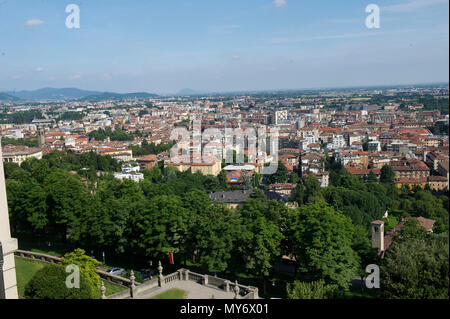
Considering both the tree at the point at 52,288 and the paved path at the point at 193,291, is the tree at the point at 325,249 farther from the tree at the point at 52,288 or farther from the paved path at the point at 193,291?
the tree at the point at 52,288

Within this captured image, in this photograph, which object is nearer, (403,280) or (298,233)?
(403,280)

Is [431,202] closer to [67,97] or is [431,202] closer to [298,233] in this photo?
[298,233]

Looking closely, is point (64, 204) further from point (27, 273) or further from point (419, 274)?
point (419, 274)

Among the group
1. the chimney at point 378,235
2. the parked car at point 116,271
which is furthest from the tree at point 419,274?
the parked car at point 116,271
